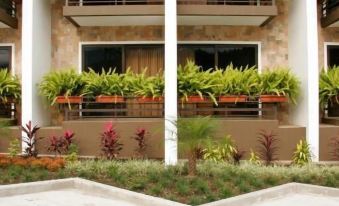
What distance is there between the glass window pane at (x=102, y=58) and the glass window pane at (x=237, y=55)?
3.22 meters

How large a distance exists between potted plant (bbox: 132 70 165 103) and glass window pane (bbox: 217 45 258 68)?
2.84 m

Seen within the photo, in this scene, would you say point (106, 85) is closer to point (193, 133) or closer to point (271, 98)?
point (193, 133)

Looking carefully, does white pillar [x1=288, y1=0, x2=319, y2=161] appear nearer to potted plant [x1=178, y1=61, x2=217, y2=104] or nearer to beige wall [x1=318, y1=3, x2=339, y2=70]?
beige wall [x1=318, y1=3, x2=339, y2=70]

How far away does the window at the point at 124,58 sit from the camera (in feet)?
42.3

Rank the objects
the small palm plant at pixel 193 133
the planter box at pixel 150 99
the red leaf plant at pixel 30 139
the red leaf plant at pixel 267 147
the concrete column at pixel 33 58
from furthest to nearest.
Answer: the concrete column at pixel 33 58 → the planter box at pixel 150 99 → the red leaf plant at pixel 30 139 → the red leaf plant at pixel 267 147 → the small palm plant at pixel 193 133

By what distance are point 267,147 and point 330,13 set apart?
5.05m

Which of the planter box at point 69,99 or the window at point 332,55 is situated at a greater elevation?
the window at point 332,55

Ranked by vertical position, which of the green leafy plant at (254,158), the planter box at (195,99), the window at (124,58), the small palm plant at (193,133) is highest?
the window at (124,58)

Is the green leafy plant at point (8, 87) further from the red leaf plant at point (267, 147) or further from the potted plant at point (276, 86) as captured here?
the red leaf plant at point (267, 147)

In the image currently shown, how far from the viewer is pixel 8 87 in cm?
1157

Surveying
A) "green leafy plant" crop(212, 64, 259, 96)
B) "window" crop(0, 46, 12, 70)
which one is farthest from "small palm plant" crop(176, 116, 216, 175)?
"window" crop(0, 46, 12, 70)

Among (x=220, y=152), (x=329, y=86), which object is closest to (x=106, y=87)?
(x=220, y=152)

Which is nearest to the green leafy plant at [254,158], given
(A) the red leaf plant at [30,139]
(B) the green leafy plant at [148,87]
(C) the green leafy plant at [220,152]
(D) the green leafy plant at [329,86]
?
(C) the green leafy plant at [220,152]

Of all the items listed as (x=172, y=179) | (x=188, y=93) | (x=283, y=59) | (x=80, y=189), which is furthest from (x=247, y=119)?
(x=80, y=189)
